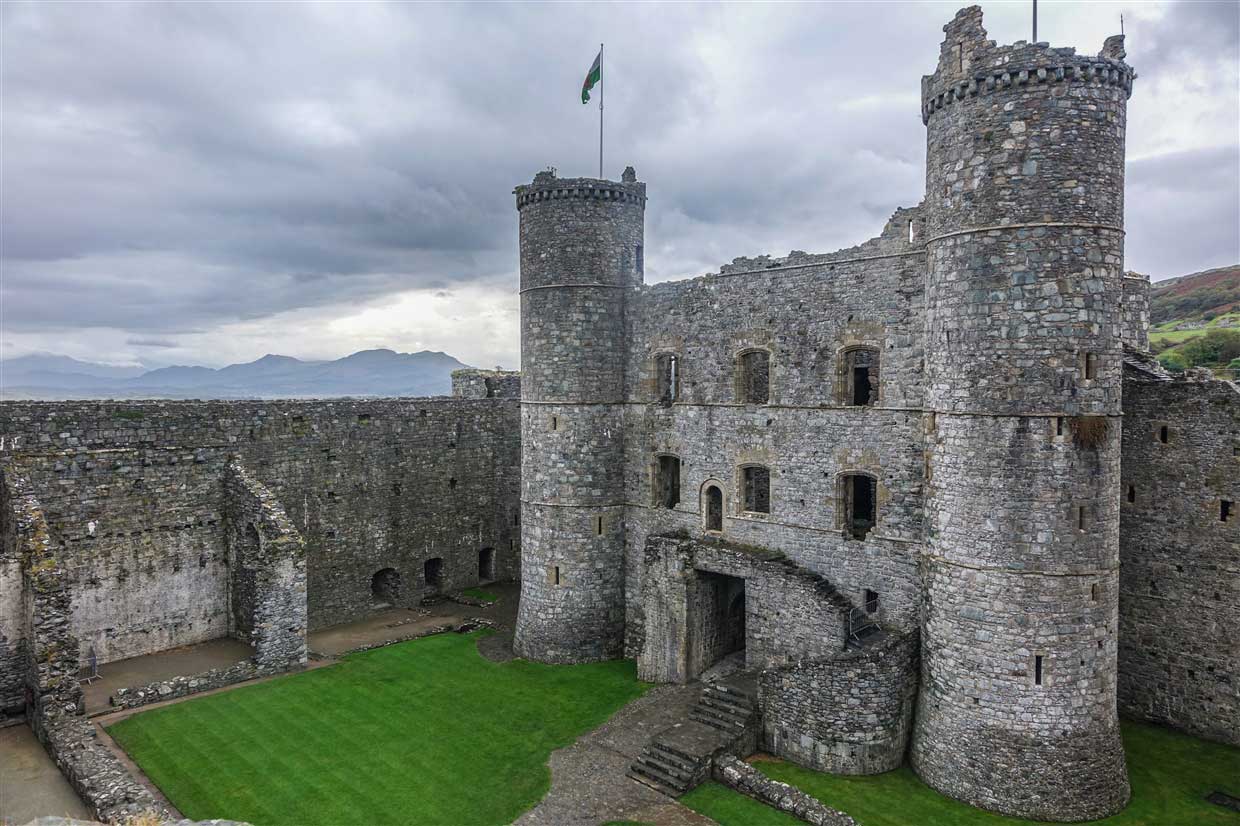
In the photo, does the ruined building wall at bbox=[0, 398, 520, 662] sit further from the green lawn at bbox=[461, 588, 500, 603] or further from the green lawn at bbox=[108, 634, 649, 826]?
the green lawn at bbox=[108, 634, 649, 826]

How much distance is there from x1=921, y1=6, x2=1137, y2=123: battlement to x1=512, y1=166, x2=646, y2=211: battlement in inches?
331

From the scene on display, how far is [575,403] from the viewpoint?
21031 millimetres

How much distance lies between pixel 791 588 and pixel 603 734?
201 inches

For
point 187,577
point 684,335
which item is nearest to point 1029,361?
point 684,335

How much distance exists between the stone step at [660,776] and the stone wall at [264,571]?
31.4 ft

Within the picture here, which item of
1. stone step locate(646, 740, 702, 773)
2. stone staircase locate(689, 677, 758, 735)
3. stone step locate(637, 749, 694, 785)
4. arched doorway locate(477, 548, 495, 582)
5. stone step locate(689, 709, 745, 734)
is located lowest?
stone step locate(637, 749, 694, 785)

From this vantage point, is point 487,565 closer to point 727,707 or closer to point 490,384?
point 490,384

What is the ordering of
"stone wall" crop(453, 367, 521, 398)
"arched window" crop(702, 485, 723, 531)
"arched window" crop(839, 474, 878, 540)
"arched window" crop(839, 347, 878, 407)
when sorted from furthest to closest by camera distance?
"stone wall" crop(453, 367, 521, 398) < "arched window" crop(702, 485, 723, 531) < "arched window" crop(839, 347, 878, 407) < "arched window" crop(839, 474, 878, 540)

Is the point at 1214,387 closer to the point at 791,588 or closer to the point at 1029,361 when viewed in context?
the point at 1029,361

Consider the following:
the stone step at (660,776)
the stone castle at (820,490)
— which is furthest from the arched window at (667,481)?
the stone step at (660,776)

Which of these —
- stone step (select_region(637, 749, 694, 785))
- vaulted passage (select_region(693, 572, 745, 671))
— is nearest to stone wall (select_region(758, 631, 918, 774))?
stone step (select_region(637, 749, 694, 785))

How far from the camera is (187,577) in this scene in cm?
2109

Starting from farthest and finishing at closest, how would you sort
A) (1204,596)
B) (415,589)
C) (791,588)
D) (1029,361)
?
(415,589) → (791,588) → (1204,596) → (1029,361)

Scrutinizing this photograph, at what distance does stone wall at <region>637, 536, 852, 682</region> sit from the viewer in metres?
17.5
